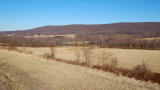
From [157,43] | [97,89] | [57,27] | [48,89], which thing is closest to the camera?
[48,89]

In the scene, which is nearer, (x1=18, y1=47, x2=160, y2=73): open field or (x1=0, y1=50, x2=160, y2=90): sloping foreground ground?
(x1=0, y1=50, x2=160, y2=90): sloping foreground ground

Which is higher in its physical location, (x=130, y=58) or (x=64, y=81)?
(x=64, y=81)

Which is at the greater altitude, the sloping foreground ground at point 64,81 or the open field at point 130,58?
the sloping foreground ground at point 64,81

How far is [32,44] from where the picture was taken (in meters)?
72.2

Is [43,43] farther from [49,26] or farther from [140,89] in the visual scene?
[49,26]

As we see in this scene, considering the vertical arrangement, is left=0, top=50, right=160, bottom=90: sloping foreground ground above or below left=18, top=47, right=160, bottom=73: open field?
above

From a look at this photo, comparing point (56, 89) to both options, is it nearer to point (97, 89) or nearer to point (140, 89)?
point (97, 89)

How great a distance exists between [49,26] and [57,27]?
1405cm

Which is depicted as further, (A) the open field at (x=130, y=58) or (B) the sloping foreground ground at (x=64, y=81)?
(A) the open field at (x=130, y=58)

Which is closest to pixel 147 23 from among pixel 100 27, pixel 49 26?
pixel 100 27

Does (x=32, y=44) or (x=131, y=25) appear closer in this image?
(x=32, y=44)

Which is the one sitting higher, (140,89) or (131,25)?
(131,25)

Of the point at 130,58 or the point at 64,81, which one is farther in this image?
the point at 130,58

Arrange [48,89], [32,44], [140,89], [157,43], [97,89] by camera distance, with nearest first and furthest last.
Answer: [48,89], [97,89], [140,89], [157,43], [32,44]
